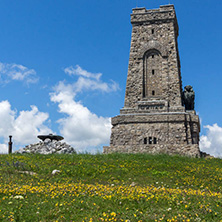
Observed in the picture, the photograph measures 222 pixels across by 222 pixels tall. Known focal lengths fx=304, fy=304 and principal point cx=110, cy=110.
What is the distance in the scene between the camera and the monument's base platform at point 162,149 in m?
27.7

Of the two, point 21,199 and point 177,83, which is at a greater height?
point 177,83

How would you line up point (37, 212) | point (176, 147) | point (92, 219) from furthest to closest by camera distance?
point (176, 147)
point (37, 212)
point (92, 219)

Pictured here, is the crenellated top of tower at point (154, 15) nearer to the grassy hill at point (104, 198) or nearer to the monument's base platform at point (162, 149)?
the monument's base platform at point (162, 149)

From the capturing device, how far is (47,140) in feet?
93.0

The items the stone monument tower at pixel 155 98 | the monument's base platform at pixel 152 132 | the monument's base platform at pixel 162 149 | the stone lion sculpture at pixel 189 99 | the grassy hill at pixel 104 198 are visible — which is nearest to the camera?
the grassy hill at pixel 104 198

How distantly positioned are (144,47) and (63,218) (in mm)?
28510

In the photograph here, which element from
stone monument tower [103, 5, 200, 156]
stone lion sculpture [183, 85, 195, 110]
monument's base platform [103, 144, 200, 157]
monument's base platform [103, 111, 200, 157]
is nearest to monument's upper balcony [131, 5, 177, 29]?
stone monument tower [103, 5, 200, 156]

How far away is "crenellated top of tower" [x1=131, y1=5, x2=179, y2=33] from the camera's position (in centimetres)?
3475

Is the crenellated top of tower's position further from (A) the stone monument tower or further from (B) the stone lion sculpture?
(B) the stone lion sculpture

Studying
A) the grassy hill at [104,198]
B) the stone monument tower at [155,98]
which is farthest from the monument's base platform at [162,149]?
the grassy hill at [104,198]

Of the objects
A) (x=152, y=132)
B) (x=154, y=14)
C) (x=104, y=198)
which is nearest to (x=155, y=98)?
(x=152, y=132)

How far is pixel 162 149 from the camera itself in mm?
28656

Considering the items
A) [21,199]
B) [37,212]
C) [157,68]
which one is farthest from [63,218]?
[157,68]

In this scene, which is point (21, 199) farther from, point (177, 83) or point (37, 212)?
point (177, 83)
